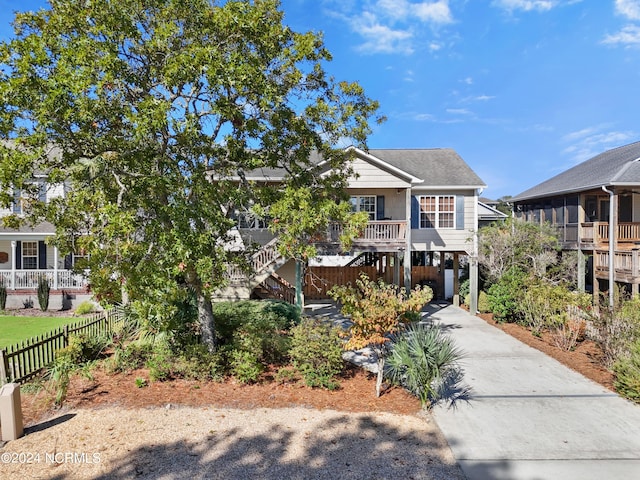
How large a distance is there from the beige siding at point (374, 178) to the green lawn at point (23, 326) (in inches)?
499

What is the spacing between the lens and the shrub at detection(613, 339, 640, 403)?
24.3ft

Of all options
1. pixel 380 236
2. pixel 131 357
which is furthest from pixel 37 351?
pixel 380 236

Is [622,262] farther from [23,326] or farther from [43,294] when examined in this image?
[43,294]

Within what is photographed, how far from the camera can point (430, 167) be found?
18656 mm

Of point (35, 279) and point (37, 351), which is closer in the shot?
point (37, 351)

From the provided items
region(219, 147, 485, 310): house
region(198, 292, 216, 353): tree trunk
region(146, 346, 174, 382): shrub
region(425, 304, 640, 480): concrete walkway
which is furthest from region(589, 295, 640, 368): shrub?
region(146, 346, 174, 382): shrub

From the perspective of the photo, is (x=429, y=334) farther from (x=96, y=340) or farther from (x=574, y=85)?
(x=574, y=85)

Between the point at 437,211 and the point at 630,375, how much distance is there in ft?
33.9

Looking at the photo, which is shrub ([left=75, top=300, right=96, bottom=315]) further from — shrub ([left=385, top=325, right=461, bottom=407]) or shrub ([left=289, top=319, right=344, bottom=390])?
Result: shrub ([left=385, top=325, right=461, bottom=407])

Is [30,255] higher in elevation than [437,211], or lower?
lower

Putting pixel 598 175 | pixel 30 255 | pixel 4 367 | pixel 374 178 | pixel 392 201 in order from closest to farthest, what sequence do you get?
1. pixel 4 367
2. pixel 374 178
3. pixel 598 175
4. pixel 392 201
5. pixel 30 255

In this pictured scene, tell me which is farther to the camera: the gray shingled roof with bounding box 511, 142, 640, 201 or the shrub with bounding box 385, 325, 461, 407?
the gray shingled roof with bounding box 511, 142, 640, 201

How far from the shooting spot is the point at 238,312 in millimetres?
11844

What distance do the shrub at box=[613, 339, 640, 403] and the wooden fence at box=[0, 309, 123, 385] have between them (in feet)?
40.0
